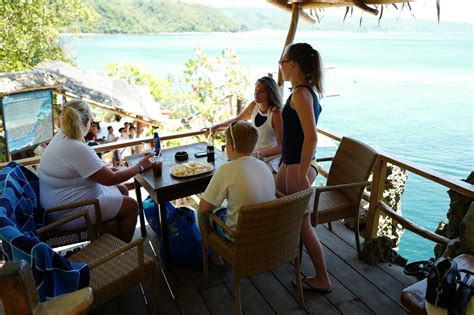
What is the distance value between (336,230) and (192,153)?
1452 mm

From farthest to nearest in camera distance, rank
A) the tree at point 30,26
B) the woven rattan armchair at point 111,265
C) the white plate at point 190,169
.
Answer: the tree at point 30,26, the white plate at point 190,169, the woven rattan armchair at point 111,265

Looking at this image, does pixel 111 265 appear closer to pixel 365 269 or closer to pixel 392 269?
pixel 365 269

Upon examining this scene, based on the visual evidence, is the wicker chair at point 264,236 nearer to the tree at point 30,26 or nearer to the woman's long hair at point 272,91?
the woman's long hair at point 272,91

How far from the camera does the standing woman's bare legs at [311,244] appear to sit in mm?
2287

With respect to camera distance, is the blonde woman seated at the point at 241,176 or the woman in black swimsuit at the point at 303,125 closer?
the blonde woman seated at the point at 241,176

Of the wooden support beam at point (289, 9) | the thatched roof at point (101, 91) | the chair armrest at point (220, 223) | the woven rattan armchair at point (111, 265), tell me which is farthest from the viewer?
the thatched roof at point (101, 91)

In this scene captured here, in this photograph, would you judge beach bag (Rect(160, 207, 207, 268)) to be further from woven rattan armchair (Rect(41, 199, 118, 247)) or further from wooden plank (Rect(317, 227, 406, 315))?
wooden plank (Rect(317, 227, 406, 315))

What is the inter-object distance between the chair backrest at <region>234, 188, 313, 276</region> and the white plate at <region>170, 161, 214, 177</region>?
769mm

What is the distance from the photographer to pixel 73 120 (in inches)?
87.4

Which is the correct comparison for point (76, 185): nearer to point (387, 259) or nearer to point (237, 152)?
point (237, 152)

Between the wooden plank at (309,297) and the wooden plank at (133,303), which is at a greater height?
the wooden plank at (309,297)

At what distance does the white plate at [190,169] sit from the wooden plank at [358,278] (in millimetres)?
1175

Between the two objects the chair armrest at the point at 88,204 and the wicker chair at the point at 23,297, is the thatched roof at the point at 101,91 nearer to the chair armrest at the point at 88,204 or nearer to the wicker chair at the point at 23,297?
the chair armrest at the point at 88,204

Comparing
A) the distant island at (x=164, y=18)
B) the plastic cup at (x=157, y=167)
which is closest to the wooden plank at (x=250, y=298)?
the plastic cup at (x=157, y=167)
